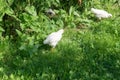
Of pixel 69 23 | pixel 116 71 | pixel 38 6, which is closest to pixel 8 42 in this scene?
pixel 38 6

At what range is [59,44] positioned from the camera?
A: 4988 millimetres

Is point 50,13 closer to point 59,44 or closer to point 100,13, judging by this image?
point 59,44

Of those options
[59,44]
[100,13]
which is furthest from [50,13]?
[100,13]

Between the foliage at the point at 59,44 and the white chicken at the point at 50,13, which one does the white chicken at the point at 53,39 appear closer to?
the foliage at the point at 59,44

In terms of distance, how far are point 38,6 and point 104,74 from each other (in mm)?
1522

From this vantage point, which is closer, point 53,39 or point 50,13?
point 53,39

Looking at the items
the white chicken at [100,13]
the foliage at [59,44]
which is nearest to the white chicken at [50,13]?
the foliage at [59,44]

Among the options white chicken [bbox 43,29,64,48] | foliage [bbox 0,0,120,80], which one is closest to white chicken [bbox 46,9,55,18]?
foliage [bbox 0,0,120,80]

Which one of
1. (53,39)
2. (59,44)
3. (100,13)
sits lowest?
(59,44)

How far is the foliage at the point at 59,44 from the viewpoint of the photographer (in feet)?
14.5

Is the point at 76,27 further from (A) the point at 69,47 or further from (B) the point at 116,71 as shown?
(B) the point at 116,71

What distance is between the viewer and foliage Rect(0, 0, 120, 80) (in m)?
4.42

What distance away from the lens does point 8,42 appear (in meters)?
4.81

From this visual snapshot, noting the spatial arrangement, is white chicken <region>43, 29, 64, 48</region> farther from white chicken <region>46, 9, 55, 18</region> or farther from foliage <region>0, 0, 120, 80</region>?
white chicken <region>46, 9, 55, 18</region>
